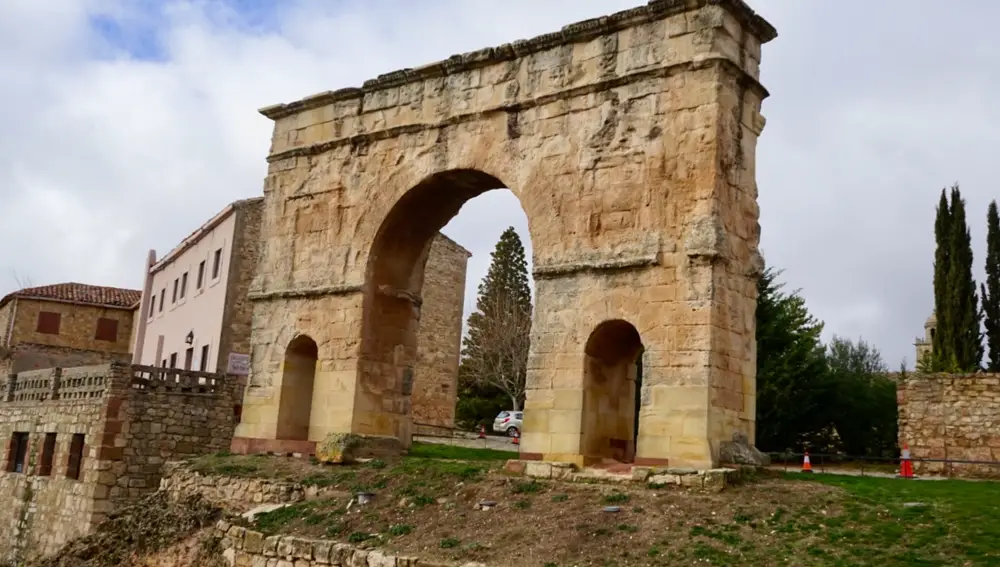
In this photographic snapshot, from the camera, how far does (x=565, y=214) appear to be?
11711 mm

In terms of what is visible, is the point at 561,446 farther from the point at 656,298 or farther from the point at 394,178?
the point at 394,178

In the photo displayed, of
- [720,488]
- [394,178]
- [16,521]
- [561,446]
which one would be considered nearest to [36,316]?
[16,521]

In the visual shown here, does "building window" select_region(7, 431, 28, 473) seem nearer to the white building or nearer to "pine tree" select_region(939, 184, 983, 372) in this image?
the white building

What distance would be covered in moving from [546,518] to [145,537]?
5943 millimetres

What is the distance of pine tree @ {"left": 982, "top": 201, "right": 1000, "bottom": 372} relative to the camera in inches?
1018

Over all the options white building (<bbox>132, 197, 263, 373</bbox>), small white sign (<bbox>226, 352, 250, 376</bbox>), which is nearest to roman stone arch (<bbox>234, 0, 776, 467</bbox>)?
small white sign (<bbox>226, 352, 250, 376</bbox>)

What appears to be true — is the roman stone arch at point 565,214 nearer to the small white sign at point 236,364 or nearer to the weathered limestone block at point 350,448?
the weathered limestone block at point 350,448

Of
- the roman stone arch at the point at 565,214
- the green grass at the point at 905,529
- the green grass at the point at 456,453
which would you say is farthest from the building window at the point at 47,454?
the green grass at the point at 905,529

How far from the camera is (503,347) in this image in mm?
35688

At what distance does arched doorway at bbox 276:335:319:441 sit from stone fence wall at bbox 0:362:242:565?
338cm

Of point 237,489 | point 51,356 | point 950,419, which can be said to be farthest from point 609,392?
point 51,356

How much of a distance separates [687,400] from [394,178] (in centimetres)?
576

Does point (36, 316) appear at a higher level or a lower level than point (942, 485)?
higher

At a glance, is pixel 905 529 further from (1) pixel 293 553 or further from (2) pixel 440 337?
(2) pixel 440 337
